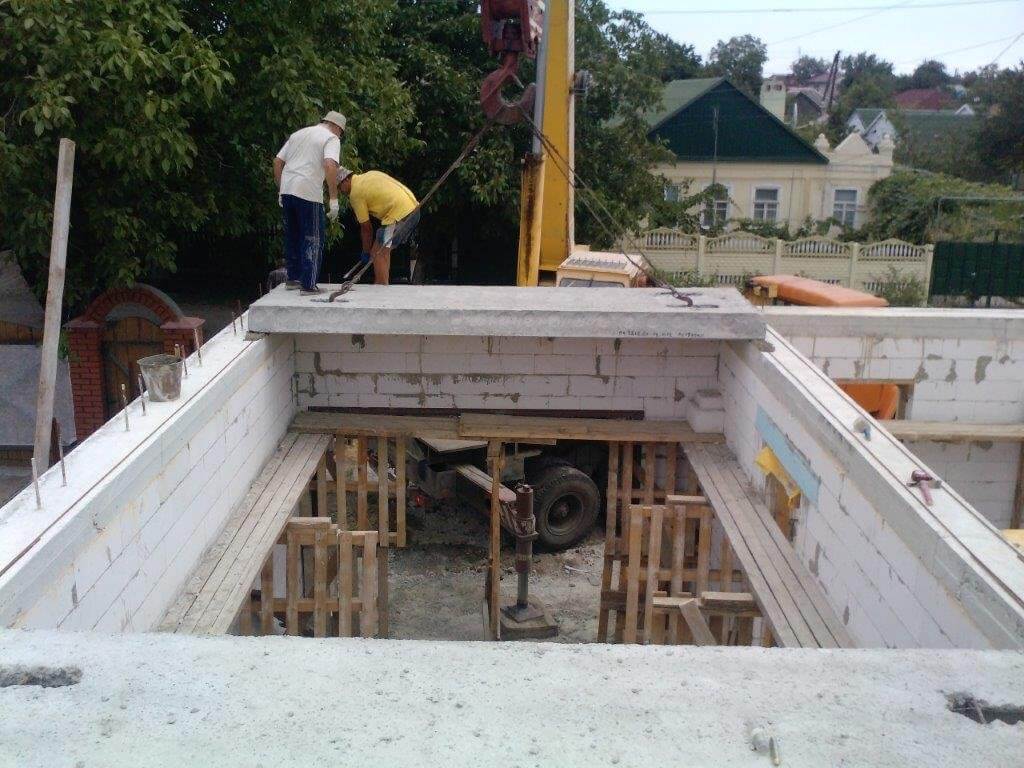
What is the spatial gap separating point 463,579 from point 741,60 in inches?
2554

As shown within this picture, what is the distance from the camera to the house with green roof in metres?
29.9

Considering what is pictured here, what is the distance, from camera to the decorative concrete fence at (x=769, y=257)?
2269 centimetres

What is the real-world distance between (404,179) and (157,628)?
44.5 feet

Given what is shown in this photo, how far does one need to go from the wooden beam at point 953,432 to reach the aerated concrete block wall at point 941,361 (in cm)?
27

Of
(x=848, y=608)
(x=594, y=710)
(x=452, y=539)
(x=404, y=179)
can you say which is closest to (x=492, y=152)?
(x=404, y=179)

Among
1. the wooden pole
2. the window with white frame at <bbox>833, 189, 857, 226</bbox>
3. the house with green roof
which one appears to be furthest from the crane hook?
the window with white frame at <bbox>833, 189, 857, 226</bbox>

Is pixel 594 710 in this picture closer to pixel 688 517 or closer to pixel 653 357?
pixel 688 517

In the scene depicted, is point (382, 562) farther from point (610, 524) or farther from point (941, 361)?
point (941, 361)

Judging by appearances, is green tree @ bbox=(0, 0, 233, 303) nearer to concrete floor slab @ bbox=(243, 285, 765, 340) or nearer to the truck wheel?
concrete floor slab @ bbox=(243, 285, 765, 340)

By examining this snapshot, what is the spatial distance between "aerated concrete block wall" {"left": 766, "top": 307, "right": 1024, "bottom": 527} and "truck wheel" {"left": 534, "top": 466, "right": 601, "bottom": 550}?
2.97 metres

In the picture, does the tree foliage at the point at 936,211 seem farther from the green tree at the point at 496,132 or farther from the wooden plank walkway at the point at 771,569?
the wooden plank walkway at the point at 771,569

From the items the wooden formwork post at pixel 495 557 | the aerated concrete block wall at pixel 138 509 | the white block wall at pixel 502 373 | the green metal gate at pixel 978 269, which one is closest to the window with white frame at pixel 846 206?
the green metal gate at pixel 978 269

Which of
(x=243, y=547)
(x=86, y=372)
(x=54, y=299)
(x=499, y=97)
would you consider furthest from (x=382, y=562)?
(x=499, y=97)

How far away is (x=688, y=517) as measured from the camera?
639cm
